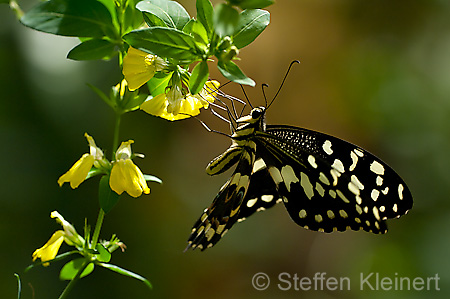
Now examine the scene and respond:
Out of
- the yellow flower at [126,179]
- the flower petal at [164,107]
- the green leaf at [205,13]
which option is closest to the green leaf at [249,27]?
the green leaf at [205,13]

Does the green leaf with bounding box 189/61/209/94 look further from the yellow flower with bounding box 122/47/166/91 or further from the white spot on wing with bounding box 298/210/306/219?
the white spot on wing with bounding box 298/210/306/219

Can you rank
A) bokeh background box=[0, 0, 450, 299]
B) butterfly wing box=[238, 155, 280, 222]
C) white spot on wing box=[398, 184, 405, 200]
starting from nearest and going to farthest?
white spot on wing box=[398, 184, 405, 200]
butterfly wing box=[238, 155, 280, 222]
bokeh background box=[0, 0, 450, 299]

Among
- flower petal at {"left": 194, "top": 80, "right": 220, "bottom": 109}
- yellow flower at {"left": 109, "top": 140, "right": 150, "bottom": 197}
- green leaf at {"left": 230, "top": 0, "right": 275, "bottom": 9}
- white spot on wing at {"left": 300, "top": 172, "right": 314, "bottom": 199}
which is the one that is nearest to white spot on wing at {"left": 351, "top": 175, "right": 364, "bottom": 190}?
white spot on wing at {"left": 300, "top": 172, "right": 314, "bottom": 199}

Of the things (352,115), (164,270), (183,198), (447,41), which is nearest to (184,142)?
(183,198)

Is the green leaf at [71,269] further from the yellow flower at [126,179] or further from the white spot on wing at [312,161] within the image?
the white spot on wing at [312,161]

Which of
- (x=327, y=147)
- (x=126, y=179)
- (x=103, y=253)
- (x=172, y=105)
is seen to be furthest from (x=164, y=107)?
(x=327, y=147)
